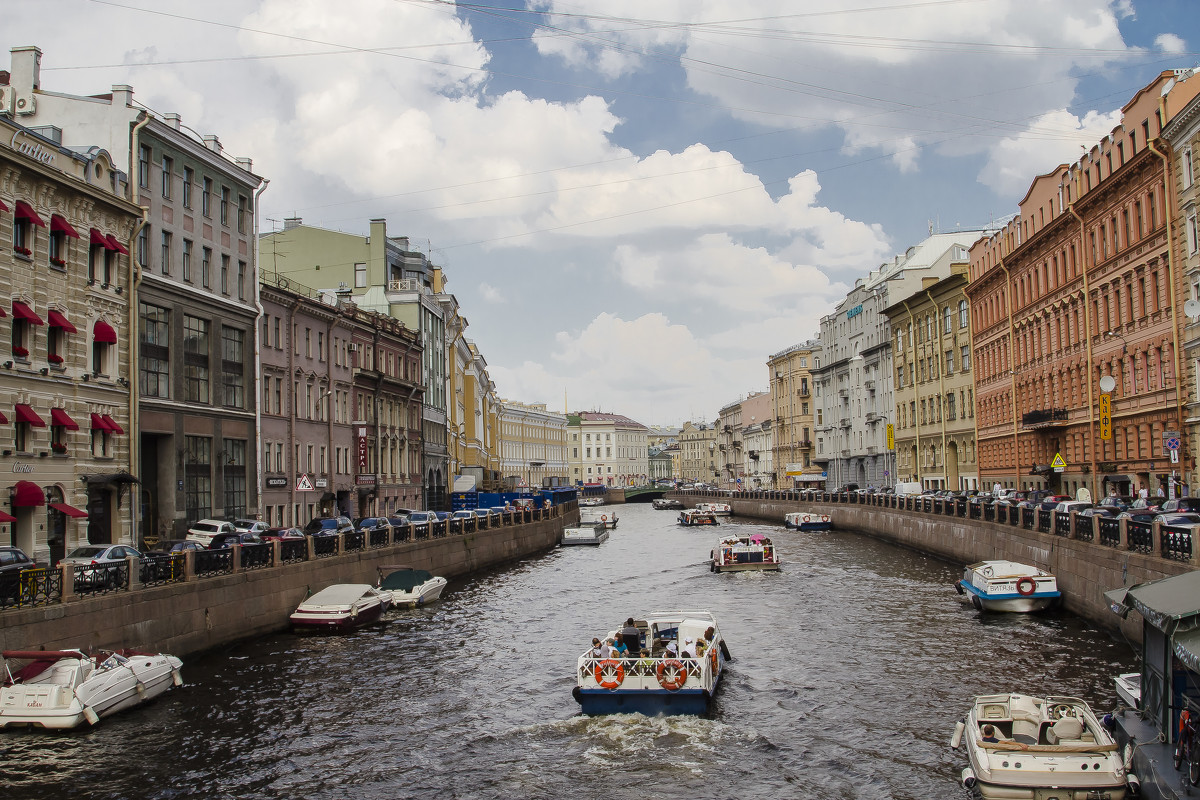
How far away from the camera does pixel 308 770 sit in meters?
18.1

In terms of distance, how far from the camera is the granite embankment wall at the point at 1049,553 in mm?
26062

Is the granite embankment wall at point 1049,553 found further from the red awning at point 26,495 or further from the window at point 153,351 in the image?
the window at point 153,351

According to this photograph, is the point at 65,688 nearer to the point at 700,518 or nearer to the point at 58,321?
the point at 58,321

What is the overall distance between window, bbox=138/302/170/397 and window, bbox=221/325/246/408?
14.3ft

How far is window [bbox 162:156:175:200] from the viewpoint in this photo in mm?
40875

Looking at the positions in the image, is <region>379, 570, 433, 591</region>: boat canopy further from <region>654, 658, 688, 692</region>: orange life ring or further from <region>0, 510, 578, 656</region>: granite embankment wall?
<region>654, 658, 688, 692</region>: orange life ring

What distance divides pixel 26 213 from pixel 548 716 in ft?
70.9

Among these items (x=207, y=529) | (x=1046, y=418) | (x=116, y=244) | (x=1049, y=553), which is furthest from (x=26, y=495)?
(x=1046, y=418)

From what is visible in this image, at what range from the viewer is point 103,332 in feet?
115

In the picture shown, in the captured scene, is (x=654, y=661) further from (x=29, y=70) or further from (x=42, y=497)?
(x=29, y=70)

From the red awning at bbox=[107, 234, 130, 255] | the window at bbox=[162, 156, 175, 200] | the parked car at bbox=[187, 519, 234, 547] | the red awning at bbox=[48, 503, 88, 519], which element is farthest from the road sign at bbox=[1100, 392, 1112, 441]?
the red awning at bbox=[48, 503, 88, 519]

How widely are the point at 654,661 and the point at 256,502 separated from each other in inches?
1242

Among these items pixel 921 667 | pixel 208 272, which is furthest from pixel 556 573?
pixel 921 667

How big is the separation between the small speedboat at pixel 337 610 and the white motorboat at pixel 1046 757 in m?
20.1
